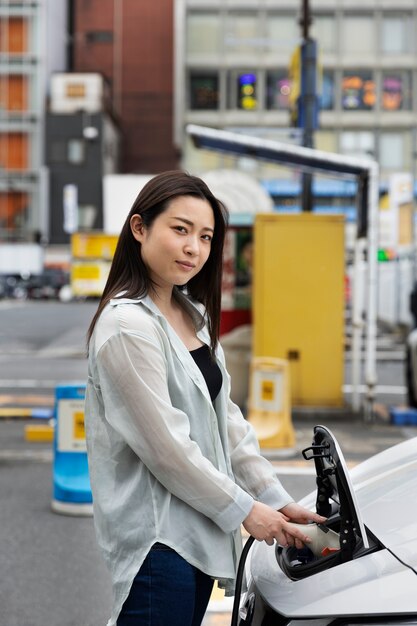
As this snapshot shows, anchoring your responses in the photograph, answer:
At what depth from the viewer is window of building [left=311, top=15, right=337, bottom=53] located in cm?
6256

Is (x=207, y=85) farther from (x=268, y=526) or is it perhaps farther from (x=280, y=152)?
(x=268, y=526)

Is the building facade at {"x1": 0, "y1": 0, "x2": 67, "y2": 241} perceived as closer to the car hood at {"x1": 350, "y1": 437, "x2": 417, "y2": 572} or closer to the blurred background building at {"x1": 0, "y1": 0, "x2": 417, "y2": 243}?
the blurred background building at {"x1": 0, "y1": 0, "x2": 417, "y2": 243}

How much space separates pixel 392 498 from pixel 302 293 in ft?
28.5

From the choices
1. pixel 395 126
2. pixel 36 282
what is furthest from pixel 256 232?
pixel 395 126

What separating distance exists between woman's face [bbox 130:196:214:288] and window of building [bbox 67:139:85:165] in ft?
216

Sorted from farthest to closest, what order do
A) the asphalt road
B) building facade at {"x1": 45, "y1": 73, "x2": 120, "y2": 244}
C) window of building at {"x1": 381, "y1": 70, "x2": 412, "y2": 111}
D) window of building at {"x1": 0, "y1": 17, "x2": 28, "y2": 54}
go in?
window of building at {"x1": 0, "y1": 17, "x2": 28, "y2": 54} → building facade at {"x1": 45, "y1": 73, "x2": 120, "y2": 244} → window of building at {"x1": 381, "y1": 70, "x2": 412, "y2": 111} → the asphalt road

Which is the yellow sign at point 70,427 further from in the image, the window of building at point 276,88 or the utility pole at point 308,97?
the window of building at point 276,88

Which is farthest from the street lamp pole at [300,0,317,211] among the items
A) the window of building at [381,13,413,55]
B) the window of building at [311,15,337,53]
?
the window of building at [381,13,413,55]

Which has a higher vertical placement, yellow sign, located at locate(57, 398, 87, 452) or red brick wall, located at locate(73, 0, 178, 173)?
red brick wall, located at locate(73, 0, 178, 173)

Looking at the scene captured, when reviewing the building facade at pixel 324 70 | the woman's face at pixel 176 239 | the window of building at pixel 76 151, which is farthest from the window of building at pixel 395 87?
the woman's face at pixel 176 239

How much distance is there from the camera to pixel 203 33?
61.8 meters

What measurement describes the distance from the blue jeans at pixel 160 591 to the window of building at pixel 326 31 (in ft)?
206

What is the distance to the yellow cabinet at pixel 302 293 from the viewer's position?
1124cm

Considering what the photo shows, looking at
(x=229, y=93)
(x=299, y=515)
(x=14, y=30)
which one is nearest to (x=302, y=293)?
(x=299, y=515)
